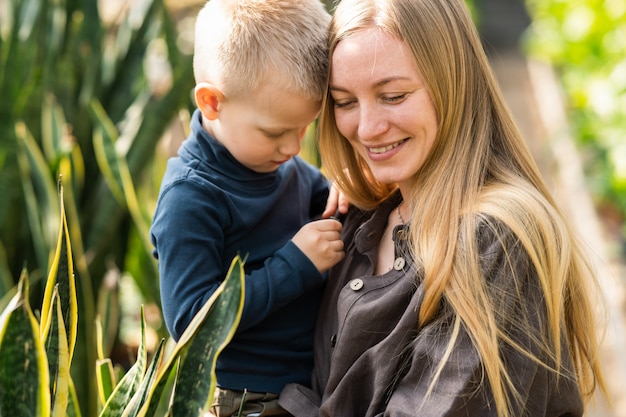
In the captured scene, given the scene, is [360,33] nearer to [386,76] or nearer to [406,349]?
[386,76]

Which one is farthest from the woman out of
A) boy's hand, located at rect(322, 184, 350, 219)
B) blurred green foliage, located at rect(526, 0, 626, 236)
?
blurred green foliage, located at rect(526, 0, 626, 236)

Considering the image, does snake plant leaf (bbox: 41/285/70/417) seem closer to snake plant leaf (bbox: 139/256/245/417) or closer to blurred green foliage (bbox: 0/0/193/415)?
snake plant leaf (bbox: 139/256/245/417)

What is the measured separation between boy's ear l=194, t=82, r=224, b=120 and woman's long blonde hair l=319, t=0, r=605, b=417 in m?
0.24

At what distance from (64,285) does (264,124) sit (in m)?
0.53

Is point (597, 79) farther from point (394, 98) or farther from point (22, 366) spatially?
point (22, 366)

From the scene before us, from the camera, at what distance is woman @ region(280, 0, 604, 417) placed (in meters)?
1.67

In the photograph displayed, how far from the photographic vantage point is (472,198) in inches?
69.9

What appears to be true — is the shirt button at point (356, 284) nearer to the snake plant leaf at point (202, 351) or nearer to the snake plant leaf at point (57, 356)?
the snake plant leaf at point (202, 351)

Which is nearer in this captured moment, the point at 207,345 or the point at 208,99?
the point at 207,345

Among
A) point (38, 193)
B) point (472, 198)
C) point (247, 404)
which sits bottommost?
point (247, 404)

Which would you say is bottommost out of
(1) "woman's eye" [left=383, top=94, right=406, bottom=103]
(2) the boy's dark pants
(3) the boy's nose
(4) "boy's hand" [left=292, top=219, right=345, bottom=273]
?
(2) the boy's dark pants

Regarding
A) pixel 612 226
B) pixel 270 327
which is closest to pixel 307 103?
pixel 270 327

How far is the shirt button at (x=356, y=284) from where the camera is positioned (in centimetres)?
187

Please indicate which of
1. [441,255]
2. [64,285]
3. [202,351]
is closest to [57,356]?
[64,285]
